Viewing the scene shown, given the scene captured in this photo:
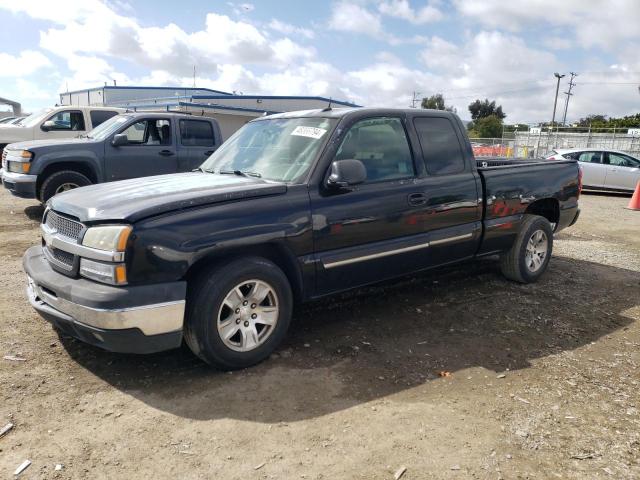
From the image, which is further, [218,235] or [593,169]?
[593,169]

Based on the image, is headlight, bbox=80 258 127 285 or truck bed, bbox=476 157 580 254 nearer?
headlight, bbox=80 258 127 285

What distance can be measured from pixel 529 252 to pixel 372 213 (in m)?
2.57

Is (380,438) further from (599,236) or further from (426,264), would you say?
(599,236)

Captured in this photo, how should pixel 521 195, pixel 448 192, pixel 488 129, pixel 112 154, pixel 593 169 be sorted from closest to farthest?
1. pixel 448 192
2. pixel 521 195
3. pixel 112 154
4. pixel 593 169
5. pixel 488 129

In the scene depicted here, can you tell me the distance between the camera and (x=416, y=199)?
432cm

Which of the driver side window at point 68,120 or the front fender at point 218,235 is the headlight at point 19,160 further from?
the front fender at point 218,235

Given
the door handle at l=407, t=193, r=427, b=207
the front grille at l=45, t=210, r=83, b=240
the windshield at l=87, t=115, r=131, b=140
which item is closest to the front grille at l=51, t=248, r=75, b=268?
the front grille at l=45, t=210, r=83, b=240

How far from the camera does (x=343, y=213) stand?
3.84 m

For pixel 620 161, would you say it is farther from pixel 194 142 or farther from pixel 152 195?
pixel 152 195

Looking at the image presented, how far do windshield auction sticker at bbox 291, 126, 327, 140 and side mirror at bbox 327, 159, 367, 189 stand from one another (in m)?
0.41

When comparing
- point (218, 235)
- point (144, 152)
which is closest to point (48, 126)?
point (144, 152)

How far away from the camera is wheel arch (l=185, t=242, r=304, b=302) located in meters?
3.35

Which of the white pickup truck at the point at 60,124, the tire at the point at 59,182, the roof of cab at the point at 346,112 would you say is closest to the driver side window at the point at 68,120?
the white pickup truck at the point at 60,124

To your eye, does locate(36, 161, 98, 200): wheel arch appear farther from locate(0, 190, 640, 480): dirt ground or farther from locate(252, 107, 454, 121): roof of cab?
locate(252, 107, 454, 121): roof of cab
